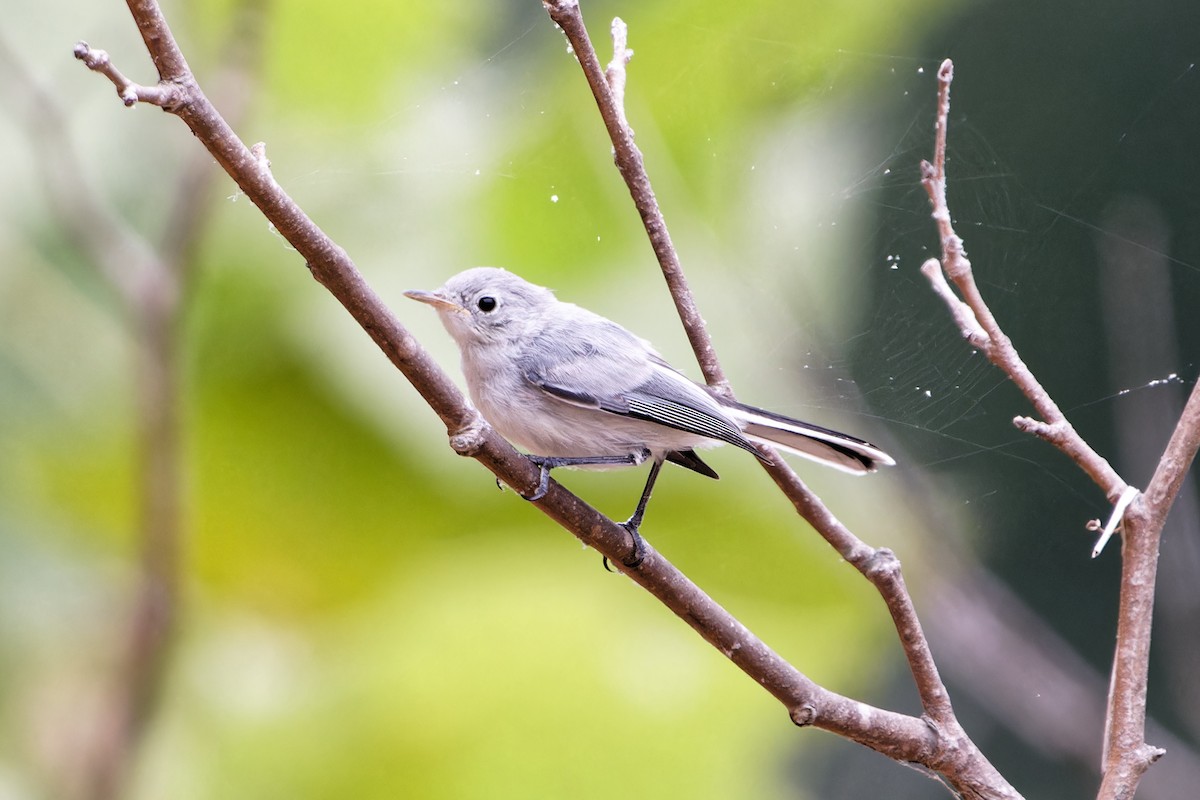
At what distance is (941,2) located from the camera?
1.41 m

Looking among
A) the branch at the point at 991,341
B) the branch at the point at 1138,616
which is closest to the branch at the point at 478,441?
the branch at the point at 1138,616

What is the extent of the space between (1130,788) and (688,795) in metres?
0.58

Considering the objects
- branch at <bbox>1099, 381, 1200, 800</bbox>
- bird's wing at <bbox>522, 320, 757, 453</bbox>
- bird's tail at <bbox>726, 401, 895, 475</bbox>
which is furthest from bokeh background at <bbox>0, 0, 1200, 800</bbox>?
branch at <bbox>1099, 381, 1200, 800</bbox>

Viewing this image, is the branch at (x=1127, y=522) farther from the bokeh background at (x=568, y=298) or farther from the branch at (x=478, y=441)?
the bokeh background at (x=568, y=298)

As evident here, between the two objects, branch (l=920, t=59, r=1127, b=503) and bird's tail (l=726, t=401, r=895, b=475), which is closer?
branch (l=920, t=59, r=1127, b=503)

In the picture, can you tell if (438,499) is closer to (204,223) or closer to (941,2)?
(204,223)

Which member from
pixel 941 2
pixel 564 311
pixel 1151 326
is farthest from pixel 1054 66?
pixel 564 311

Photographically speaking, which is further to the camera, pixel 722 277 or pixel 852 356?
pixel 722 277

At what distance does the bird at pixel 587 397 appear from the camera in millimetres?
1020

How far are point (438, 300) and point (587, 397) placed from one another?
0.59ft

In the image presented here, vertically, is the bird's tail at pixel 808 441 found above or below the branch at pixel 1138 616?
above

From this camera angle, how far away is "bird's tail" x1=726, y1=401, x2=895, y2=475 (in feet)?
3.34

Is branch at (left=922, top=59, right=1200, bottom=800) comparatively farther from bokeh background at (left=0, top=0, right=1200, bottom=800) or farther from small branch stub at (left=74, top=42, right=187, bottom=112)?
small branch stub at (left=74, top=42, right=187, bottom=112)

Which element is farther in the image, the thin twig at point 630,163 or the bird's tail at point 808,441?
Result: the bird's tail at point 808,441
